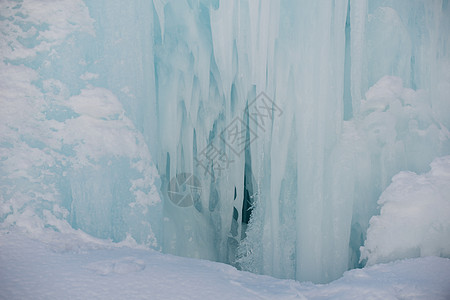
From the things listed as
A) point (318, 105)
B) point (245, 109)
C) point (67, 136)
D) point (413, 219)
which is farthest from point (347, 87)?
point (67, 136)

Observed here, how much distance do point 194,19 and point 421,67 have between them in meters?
2.81

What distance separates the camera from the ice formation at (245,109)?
3.50 metres

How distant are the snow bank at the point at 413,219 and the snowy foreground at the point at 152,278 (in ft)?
1.19

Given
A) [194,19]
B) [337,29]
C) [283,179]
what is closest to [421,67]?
[337,29]

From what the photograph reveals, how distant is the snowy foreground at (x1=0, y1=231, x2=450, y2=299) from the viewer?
2428mm

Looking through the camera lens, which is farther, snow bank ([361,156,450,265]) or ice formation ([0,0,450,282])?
ice formation ([0,0,450,282])

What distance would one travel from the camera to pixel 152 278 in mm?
2705

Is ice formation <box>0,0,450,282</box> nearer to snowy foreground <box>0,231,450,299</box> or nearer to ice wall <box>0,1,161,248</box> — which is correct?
ice wall <box>0,1,161,248</box>

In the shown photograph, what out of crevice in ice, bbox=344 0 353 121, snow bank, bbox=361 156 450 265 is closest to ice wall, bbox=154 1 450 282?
crevice in ice, bbox=344 0 353 121

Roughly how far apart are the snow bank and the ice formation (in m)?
0.09

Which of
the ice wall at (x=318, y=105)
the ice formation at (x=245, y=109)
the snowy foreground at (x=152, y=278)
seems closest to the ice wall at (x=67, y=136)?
the ice formation at (x=245, y=109)

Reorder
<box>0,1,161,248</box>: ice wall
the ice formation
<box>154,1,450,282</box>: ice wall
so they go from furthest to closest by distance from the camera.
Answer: <box>154,1,450,282</box>: ice wall < the ice formation < <box>0,1,161,248</box>: ice wall

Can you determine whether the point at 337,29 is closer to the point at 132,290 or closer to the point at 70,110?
the point at 70,110

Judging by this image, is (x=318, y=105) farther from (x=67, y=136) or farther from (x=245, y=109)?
(x=67, y=136)
